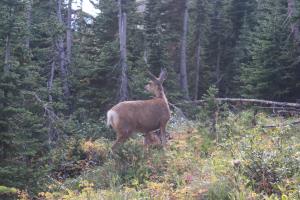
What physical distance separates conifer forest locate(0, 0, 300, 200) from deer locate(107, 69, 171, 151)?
3 centimetres

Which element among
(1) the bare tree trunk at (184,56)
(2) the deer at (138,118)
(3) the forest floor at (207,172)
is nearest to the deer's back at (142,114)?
(2) the deer at (138,118)

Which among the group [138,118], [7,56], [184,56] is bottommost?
[138,118]

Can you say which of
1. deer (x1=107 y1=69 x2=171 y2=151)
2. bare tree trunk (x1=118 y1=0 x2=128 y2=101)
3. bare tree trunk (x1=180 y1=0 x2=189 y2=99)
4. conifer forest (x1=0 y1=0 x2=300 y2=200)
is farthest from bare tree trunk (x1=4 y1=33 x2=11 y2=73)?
bare tree trunk (x1=180 y1=0 x2=189 y2=99)

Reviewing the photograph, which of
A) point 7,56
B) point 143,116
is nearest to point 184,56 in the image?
A: point 143,116

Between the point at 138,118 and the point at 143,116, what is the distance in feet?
0.52

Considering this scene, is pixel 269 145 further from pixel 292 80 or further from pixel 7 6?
pixel 292 80

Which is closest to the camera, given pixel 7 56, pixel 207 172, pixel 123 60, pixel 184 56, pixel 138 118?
pixel 207 172

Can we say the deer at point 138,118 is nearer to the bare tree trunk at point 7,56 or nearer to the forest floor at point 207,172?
the forest floor at point 207,172

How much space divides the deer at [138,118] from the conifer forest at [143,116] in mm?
27

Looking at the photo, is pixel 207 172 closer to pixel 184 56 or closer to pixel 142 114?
pixel 142 114

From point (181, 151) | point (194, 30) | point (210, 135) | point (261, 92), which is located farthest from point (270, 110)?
point (194, 30)

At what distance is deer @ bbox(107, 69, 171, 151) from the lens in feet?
39.7

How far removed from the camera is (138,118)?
40.5 feet

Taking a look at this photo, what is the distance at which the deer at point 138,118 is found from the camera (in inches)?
476
